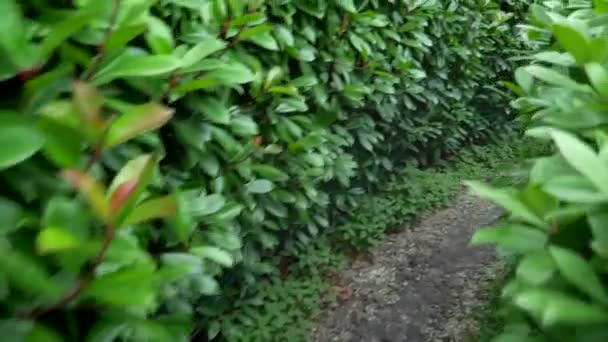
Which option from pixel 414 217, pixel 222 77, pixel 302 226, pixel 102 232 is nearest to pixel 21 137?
pixel 102 232

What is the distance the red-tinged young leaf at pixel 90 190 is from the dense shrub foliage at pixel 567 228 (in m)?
0.73

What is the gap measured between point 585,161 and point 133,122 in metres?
0.86

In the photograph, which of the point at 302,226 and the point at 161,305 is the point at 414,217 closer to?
the point at 302,226

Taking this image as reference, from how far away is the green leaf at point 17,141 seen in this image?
1.15 m

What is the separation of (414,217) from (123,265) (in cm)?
394

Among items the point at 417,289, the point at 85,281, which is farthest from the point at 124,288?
the point at 417,289

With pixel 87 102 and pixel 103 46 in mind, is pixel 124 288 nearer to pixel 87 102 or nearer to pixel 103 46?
pixel 87 102

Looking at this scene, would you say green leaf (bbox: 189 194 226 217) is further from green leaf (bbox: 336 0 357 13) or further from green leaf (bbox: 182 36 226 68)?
green leaf (bbox: 336 0 357 13)

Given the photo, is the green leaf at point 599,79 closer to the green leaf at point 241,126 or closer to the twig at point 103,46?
the twig at point 103,46

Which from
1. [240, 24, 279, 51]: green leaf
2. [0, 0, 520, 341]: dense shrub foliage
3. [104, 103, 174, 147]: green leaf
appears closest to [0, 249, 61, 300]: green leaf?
[0, 0, 520, 341]: dense shrub foliage

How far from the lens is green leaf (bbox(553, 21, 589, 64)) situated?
1496 mm

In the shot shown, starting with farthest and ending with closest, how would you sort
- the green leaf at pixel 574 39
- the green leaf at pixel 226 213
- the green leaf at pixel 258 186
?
1. the green leaf at pixel 258 186
2. the green leaf at pixel 226 213
3. the green leaf at pixel 574 39

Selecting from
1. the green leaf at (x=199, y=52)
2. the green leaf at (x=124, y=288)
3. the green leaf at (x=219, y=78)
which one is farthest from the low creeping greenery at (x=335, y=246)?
the green leaf at (x=124, y=288)

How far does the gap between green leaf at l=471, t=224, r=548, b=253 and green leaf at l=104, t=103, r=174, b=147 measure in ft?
2.27
